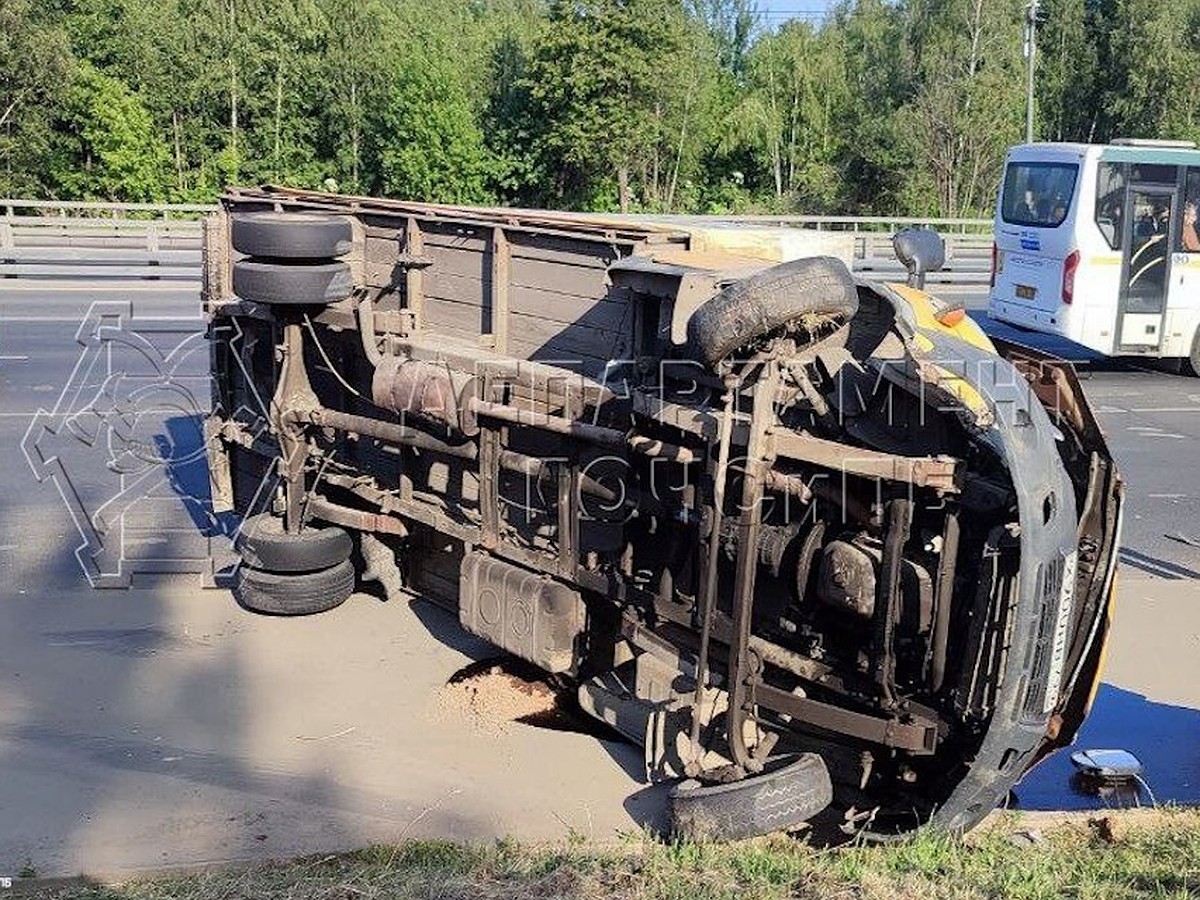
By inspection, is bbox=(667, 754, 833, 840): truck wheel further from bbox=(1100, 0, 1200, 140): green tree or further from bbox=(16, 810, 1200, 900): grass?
bbox=(1100, 0, 1200, 140): green tree

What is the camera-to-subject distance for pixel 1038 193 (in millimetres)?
17422

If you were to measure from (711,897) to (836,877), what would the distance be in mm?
467

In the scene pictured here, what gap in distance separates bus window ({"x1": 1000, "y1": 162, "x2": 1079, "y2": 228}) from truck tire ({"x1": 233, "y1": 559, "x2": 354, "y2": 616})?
501 inches

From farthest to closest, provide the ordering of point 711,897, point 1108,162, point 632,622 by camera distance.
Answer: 1. point 1108,162
2. point 632,622
3. point 711,897

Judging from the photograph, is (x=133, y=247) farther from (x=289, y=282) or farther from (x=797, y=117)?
(x=797, y=117)

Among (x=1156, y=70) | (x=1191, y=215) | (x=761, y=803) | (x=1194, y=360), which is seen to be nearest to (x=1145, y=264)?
(x=1191, y=215)

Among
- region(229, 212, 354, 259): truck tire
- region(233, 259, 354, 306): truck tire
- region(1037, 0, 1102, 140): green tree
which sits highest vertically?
region(1037, 0, 1102, 140): green tree

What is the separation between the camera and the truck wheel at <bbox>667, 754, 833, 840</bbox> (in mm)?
4598

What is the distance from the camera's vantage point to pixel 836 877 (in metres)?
4.11

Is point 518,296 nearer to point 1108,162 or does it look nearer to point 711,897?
point 711,897

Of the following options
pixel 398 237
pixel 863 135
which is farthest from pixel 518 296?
pixel 863 135

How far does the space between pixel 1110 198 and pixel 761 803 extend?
14.1m

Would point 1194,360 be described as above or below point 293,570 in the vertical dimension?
above

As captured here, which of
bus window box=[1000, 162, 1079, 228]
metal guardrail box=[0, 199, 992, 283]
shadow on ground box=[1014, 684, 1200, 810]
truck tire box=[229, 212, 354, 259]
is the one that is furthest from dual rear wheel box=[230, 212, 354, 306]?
metal guardrail box=[0, 199, 992, 283]
